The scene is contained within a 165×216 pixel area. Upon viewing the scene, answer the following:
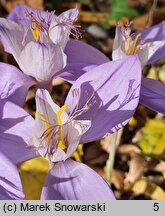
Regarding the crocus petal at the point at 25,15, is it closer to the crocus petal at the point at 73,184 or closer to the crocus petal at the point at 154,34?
the crocus petal at the point at 154,34

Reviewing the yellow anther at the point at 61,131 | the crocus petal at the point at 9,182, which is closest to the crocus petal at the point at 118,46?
the yellow anther at the point at 61,131

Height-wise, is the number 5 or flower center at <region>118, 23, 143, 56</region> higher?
flower center at <region>118, 23, 143, 56</region>

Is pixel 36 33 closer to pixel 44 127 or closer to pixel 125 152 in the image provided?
pixel 44 127

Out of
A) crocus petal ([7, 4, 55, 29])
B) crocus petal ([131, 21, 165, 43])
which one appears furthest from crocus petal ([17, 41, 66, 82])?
crocus petal ([131, 21, 165, 43])

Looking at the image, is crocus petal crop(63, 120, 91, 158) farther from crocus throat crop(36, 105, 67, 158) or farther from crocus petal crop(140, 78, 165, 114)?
crocus petal crop(140, 78, 165, 114)

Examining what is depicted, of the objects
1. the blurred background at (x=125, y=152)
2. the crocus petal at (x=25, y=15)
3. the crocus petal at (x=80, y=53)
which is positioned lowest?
the blurred background at (x=125, y=152)

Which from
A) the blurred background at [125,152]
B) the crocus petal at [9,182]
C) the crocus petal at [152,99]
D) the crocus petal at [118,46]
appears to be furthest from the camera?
the blurred background at [125,152]
